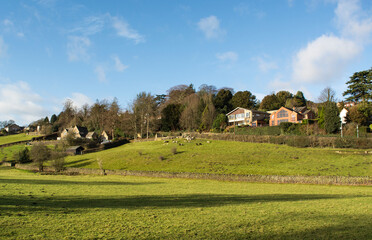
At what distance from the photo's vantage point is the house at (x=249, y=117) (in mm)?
83812

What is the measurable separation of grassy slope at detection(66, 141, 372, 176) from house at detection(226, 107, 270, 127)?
90.3 ft

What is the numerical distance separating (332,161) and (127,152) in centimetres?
4161

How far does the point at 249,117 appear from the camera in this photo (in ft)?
276

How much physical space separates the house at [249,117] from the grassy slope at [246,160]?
90.3ft

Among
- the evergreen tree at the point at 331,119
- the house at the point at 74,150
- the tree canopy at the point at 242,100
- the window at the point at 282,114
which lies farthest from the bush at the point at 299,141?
the house at the point at 74,150

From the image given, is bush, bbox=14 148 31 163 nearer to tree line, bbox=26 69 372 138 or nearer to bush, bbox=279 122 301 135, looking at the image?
tree line, bbox=26 69 372 138

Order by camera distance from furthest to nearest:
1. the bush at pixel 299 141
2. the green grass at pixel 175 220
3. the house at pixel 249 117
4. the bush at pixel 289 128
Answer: the house at pixel 249 117 < the bush at pixel 289 128 < the bush at pixel 299 141 < the green grass at pixel 175 220

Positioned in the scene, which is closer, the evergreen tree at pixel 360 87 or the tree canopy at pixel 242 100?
the evergreen tree at pixel 360 87

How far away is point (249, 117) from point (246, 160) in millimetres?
42943

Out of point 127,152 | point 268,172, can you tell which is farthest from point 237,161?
point 127,152

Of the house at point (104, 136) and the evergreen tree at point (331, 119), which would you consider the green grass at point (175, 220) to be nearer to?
the evergreen tree at point (331, 119)

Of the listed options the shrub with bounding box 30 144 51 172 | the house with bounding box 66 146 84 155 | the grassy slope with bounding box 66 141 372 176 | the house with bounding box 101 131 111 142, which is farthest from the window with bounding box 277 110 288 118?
the shrub with bounding box 30 144 51 172

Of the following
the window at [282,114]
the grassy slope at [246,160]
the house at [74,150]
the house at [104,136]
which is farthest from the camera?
the house at [104,136]

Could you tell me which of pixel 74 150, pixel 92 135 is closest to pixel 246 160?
pixel 74 150
